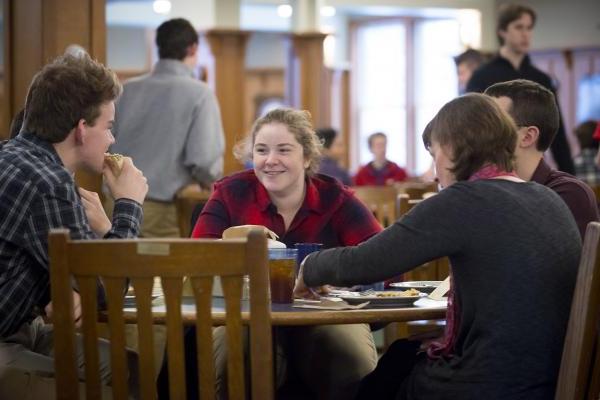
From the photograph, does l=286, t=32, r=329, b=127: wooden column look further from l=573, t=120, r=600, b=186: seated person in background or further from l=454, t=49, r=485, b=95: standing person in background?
l=454, t=49, r=485, b=95: standing person in background

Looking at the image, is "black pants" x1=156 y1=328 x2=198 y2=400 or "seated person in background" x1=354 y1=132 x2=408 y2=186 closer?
"black pants" x1=156 y1=328 x2=198 y2=400

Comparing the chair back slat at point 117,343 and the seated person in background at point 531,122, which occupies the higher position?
the seated person in background at point 531,122

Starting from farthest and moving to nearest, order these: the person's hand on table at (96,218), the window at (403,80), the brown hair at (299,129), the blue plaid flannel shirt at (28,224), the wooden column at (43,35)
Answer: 1. the window at (403,80)
2. the wooden column at (43,35)
3. the brown hair at (299,129)
4. the person's hand on table at (96,218)
5. the blue plaid flannel shirt at (28,224)

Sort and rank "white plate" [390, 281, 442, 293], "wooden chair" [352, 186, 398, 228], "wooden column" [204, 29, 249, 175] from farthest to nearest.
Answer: "wooden column" [204, 29, 249, 175]
"wooden chair" [352, 186, 398, 228]
"white plate" [390, 281, 442, 293]

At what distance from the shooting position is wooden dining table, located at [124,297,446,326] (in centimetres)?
254

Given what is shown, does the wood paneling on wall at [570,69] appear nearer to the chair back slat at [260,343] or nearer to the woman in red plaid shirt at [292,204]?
the woman in red plaid shirt at [292,204]

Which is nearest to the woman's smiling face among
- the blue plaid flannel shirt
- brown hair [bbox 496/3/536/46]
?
the blue plaid flannel shirt

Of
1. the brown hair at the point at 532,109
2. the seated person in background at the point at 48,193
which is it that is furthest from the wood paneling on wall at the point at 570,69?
the seated person in background at the point at 48,193

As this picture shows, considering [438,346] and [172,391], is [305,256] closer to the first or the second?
[438,346]

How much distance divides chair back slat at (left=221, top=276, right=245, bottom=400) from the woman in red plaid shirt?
3.50 ft

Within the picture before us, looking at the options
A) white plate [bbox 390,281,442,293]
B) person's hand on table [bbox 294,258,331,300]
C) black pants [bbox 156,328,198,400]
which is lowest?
black pants [bbox 156,328,198,400]

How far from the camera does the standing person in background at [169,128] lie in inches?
215

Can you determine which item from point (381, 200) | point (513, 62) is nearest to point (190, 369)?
point (513, 62)

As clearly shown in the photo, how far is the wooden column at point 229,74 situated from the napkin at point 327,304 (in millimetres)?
7995
